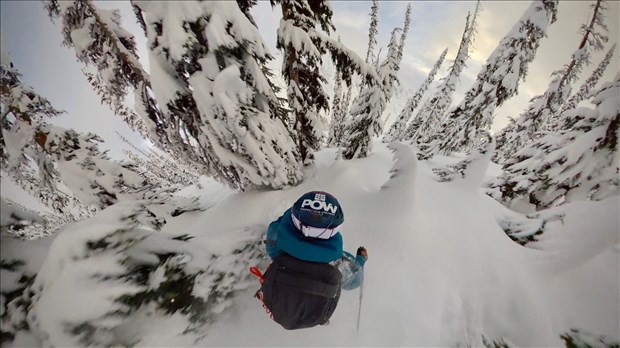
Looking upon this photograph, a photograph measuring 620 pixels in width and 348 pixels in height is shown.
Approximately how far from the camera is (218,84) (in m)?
4.14

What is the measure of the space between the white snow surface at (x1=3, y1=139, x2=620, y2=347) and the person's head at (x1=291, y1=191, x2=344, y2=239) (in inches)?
53.2

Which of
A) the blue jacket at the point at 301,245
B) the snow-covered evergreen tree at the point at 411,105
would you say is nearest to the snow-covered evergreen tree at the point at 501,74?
the blue jacket at the point at 301,245

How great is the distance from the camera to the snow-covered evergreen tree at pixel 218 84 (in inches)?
152

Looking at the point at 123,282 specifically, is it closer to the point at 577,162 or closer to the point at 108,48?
the point at 108,48

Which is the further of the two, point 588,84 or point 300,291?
point 588,84

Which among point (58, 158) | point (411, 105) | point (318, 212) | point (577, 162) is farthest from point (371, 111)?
point (411, 105)

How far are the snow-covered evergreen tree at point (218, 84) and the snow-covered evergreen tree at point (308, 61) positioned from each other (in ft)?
4.30

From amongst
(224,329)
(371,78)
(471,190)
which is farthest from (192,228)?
(471,190)

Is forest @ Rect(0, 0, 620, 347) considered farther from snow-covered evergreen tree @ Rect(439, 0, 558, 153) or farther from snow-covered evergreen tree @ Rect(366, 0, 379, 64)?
snow-covered evergreen tree @ Rect(366, 0, 379, 64)

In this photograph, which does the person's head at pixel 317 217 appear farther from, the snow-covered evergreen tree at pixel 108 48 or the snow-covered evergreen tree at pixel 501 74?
the snow-covered evergreen tree at pixel 501 74

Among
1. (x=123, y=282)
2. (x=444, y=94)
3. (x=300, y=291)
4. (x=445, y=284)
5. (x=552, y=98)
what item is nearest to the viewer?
(x=123, y=282)

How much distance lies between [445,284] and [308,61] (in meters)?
5.52

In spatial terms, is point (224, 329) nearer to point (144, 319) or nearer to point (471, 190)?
point (144, 319)

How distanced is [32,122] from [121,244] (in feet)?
15.7
